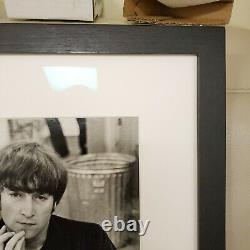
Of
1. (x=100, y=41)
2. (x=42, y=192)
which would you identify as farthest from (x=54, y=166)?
(x=100, y=41)

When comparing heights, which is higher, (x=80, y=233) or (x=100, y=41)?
(x=100, y=41)

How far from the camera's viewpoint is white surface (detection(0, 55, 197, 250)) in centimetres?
53

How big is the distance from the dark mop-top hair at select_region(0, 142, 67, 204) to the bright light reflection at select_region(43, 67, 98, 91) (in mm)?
95

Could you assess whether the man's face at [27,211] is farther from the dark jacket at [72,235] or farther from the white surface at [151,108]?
the white surface at [151,108]

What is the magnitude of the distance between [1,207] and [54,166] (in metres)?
0.10

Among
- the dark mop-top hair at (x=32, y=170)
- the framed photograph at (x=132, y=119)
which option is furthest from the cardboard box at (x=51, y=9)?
the dark mop-top hair at (x=32, y=170)

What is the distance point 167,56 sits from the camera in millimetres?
537

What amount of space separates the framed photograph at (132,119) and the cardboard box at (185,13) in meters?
0.01

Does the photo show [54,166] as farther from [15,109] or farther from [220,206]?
[220,206]

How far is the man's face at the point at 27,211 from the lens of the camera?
525 mm

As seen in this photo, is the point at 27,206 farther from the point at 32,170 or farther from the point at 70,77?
the point at 70,77

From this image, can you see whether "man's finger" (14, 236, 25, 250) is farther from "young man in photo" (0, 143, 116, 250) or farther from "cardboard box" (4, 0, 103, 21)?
"cardboard box" (4, 0, 103, 21)

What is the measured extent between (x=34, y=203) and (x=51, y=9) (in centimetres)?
28

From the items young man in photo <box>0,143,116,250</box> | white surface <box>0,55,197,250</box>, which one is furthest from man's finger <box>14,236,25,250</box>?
white surface <box>0,55,197,250</box>
